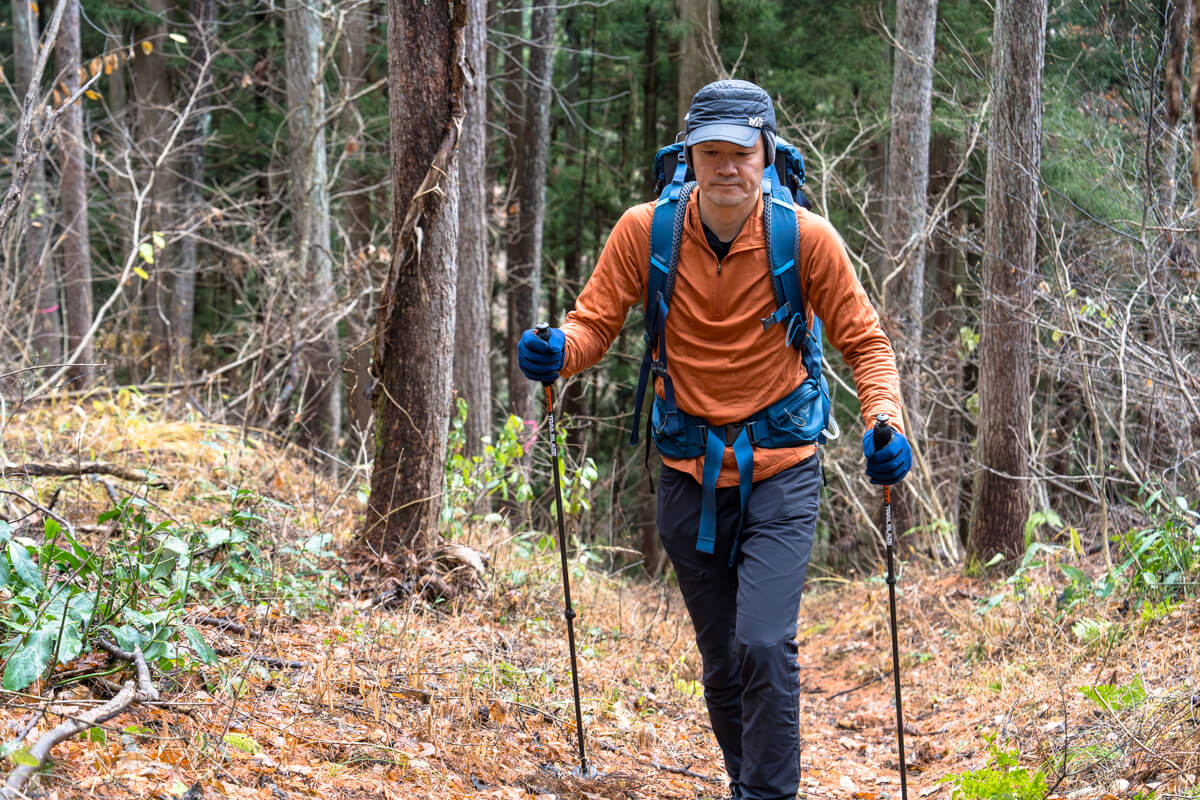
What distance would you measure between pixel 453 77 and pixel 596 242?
53.1 feet

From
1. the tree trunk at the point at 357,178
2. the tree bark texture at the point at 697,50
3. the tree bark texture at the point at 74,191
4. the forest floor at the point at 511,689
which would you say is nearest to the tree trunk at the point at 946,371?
the tree bark texture at the point at 697,50

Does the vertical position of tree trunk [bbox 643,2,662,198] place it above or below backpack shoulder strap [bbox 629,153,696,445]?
above

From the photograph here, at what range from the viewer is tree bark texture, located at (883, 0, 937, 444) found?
11617 mm

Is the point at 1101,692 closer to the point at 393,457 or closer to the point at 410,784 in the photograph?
the point at 410,784

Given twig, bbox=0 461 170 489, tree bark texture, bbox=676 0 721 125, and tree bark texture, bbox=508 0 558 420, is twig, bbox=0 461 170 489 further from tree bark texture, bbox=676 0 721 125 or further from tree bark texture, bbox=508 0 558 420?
tree bark texture, bbox=508 0 558 420

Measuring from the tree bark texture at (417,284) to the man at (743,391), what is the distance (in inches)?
84.2

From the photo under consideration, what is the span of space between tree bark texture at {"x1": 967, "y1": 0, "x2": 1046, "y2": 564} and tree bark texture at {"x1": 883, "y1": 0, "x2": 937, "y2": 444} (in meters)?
2.85

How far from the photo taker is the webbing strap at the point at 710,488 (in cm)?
377

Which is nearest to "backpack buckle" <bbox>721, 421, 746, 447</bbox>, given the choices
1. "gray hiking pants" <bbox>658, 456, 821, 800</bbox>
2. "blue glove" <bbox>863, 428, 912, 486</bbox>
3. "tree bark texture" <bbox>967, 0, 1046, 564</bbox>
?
"gray hiking pants" <bbox>658, 456, 821, 800</bbox>

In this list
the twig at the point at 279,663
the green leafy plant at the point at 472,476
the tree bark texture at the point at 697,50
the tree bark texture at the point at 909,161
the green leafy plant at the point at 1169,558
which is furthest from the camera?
the tree bark texture at the point at 697,50

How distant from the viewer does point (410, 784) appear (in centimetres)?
385

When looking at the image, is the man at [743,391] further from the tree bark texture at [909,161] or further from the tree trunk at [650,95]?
the tree trunk at [650,95]

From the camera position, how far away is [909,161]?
462 inches

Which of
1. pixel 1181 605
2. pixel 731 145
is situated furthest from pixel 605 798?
pixel 1181 605
